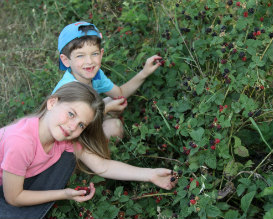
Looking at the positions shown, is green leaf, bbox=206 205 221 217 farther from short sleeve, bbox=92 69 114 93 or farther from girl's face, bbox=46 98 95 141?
short sleeve, bbox=92 69 114 93

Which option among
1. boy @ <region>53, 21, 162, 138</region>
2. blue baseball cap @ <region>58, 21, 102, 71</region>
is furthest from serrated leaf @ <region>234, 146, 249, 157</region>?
blue baseball cap @ <region>58, 21, 102, 71</region>

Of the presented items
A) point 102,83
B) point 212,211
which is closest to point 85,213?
point 212,211

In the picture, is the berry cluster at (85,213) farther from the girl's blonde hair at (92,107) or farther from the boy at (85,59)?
the boy at (85,59)

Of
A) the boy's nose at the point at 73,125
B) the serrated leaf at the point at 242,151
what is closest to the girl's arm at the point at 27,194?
the boy's nose at the point at 73,125

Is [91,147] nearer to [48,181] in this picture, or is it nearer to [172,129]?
[48,181]

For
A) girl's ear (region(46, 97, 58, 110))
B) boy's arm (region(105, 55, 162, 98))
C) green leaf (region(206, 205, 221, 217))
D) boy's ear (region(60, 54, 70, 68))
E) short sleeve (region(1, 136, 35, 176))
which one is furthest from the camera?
boy's arm (region(105, 55, 162, 98))

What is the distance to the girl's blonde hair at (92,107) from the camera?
8.02ft

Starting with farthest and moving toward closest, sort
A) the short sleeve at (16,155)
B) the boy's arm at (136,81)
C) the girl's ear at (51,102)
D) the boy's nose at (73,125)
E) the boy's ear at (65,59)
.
→ the boy's arm at (136,81) < the boy's ear at (65,59) < the girl's ear at (51,102) < the boy's nose at (73,125) < the short sleeve at (16,155)

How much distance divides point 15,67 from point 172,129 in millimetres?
2364

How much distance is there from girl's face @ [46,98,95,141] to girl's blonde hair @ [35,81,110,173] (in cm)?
5

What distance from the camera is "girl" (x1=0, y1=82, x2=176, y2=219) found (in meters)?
2.30

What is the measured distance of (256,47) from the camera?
8.46 feet

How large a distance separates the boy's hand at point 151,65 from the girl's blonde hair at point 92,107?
78 centimetres

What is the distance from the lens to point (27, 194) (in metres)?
2.36
